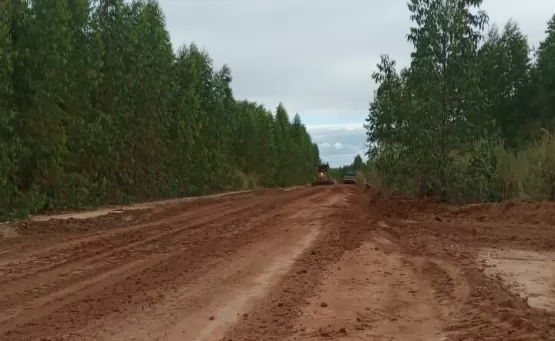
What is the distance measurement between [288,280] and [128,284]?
2.44m

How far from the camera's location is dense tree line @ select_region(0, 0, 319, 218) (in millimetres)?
24031

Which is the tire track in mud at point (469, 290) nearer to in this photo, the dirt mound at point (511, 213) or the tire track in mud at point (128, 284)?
the dirt mound at point (511, 213)

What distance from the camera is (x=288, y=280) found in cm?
939

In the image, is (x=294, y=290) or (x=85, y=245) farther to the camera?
(x=85, y=245)

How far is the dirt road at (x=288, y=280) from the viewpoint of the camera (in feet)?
21.6

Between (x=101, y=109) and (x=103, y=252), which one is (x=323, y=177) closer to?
(x=101, y=109)

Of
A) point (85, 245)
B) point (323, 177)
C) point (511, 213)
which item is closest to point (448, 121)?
point (511, 213)

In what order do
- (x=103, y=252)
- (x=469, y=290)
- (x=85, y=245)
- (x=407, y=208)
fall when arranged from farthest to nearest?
(x=407, y=208) → (x=85, y=245) → (x=103, y=252) → (x=469, y=290)

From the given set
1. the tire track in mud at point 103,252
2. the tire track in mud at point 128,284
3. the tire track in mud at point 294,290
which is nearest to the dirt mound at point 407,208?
the tire track in mud at point 294,290

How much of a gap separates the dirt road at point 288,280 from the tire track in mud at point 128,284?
26 millimetres

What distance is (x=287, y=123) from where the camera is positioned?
326 ft

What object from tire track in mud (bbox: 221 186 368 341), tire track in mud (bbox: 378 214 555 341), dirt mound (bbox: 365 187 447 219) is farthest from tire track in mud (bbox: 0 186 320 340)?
dirt mound (bbox: 365 187 447 219)

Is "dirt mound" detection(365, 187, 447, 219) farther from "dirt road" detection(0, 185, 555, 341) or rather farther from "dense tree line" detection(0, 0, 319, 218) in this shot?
"dense tree line" detection(0, 0, 319, 218)

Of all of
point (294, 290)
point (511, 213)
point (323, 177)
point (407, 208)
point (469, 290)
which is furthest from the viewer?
point (323, 177)
